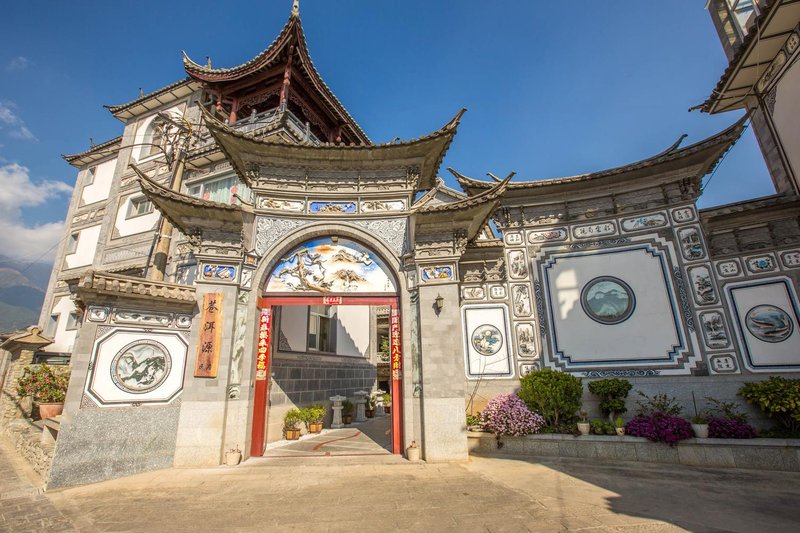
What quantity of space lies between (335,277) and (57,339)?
17.2 metres

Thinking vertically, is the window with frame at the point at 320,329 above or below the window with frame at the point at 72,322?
below

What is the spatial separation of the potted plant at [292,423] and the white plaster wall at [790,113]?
46.4 feet

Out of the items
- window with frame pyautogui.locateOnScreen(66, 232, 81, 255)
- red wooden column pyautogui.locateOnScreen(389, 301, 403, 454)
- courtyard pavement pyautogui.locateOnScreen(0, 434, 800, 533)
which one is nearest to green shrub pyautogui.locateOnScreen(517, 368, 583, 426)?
courtyard pavement pyautogui.locateOnScreen(0, 434, 800, 533)

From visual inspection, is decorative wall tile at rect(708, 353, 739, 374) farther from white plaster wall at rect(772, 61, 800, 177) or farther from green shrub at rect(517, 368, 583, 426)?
white plaster wall at rect(772, 61, 800, 177)

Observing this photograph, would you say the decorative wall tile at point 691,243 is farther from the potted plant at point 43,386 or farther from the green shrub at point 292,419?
the potted plant at point 43,386

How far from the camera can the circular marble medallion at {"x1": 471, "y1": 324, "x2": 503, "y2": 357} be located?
9.75 meters

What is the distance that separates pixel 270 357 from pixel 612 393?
8.30 metres

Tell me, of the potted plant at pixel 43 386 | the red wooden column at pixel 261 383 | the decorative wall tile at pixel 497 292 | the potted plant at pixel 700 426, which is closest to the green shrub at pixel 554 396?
the potted plant at pixel 700 426

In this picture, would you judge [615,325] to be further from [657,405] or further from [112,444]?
[112,444]

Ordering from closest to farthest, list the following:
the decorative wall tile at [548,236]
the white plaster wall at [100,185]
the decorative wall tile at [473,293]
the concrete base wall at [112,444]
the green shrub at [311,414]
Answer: the concrete base wall at [112,444], the decorative wall tile at [473,293], the decorative wall tile at [548,236], the green shrub at [311,414], the white plaster wall at [100,185]

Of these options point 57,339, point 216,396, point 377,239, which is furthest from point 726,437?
point 57,339

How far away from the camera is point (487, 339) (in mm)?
9852

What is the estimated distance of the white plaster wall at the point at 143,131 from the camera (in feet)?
59.6

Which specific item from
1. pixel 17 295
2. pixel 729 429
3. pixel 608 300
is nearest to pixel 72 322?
pixel 608 300
